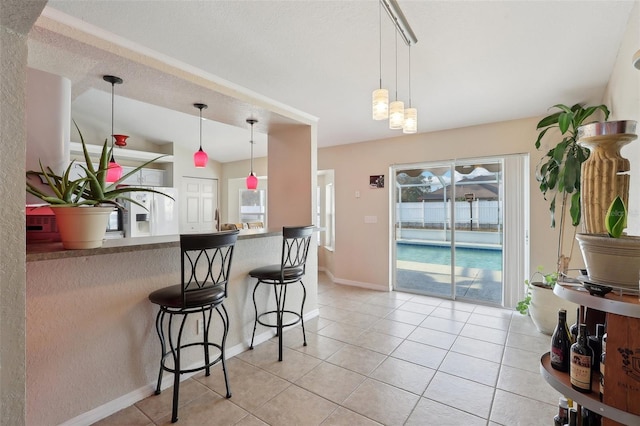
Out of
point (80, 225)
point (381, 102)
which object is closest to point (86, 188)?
point (80, 225)

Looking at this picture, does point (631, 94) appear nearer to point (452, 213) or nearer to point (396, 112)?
point (396, 112)

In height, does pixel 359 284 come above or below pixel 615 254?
below

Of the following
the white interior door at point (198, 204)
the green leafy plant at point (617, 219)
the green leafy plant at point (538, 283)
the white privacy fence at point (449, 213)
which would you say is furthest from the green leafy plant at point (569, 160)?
the white interior door at point (198, 204)

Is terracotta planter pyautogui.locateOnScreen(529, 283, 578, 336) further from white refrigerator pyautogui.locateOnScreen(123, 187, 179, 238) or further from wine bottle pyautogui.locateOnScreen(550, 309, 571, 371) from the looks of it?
white refrigerator pyautogui.locateOnScreen(123, 187, 179, 238)

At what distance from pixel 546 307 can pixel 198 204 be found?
21.9 ft

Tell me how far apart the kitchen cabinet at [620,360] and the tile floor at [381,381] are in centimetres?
110

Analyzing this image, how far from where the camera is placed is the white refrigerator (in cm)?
548

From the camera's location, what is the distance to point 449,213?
4227mm

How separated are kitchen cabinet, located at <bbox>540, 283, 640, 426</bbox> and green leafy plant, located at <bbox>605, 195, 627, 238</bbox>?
0.20m

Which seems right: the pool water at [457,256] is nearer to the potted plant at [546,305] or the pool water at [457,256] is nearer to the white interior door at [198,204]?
the potted plant at [546,305]

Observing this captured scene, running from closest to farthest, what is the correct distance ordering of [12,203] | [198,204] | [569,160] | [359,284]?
1. [12,203]
2. [569,160]
3. [359,284]
4. [198,204]

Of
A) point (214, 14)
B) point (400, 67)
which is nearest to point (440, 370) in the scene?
point (400, 67)

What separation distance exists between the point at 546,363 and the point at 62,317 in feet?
8.02

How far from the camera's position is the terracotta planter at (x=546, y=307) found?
287cm
